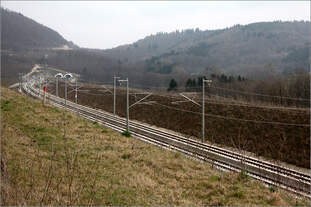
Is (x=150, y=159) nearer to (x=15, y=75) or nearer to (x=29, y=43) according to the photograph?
(x=15, y=75)

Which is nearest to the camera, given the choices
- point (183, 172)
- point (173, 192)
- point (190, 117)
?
point (173, 192)

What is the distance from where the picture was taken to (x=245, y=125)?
27328 mm

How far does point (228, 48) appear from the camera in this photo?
568ft

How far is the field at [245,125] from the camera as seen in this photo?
74.4 feet

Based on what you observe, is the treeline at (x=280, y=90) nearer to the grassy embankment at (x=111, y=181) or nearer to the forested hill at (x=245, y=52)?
the grassy embankment at (x=111, y=181)

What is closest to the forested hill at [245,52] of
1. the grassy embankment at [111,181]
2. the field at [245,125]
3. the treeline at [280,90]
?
the treeline at [280,90]

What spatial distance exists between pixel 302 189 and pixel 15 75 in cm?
8789

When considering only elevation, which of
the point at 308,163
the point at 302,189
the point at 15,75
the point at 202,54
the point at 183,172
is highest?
the point at 202,54

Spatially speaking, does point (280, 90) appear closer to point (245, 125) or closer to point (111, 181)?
point (245, 125)

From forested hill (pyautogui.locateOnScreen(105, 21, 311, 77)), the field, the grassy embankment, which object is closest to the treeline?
the field

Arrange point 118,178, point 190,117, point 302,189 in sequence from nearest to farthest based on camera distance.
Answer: point 118,178
point 302,189
point 190,117

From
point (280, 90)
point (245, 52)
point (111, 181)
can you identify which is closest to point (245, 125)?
point (280, 90)

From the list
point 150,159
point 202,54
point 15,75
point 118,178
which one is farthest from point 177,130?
point 202,54

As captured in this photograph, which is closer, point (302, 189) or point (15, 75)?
point (302, 189)
